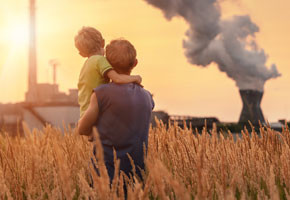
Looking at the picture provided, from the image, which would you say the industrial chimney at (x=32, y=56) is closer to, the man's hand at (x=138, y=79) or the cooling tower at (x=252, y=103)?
the cooling tower at (x=252, y=103)

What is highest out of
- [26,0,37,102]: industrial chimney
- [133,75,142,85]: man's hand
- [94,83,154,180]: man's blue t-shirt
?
[26,0,37,102]: industrial chimney

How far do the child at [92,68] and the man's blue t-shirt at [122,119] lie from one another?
2.7 inches

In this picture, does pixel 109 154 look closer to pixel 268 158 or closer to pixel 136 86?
pixel 136 86

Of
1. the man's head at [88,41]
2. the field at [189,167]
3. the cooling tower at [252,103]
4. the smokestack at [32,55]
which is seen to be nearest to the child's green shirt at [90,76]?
the man's head at [88,41]

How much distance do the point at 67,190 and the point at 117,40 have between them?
51.8 inches

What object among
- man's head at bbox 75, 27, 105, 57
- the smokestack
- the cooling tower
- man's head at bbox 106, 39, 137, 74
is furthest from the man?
the smokestack

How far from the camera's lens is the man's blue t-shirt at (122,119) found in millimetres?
2764

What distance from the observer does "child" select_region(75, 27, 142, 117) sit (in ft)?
9.23

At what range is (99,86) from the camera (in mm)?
2768

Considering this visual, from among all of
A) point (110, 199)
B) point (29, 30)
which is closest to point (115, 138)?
point (110, 199)

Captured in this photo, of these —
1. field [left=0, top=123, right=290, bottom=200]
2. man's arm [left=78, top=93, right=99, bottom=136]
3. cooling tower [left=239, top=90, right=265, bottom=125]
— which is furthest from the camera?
cooling tower [left=239, top=90, right=265, bottom=125]

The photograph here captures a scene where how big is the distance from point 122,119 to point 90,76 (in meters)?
0.40

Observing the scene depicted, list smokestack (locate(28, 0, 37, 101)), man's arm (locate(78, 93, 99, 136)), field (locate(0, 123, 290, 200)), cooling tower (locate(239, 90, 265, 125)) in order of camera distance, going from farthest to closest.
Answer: smokestack (locate(28, 0, 37, 101)) < cooling tower (locate(239, 90, 265, 125)) < field (locate(0, 123, 290, 200)) < man's arm (locate(78, 93, 99, 136))

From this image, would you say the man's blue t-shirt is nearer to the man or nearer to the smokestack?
the man
